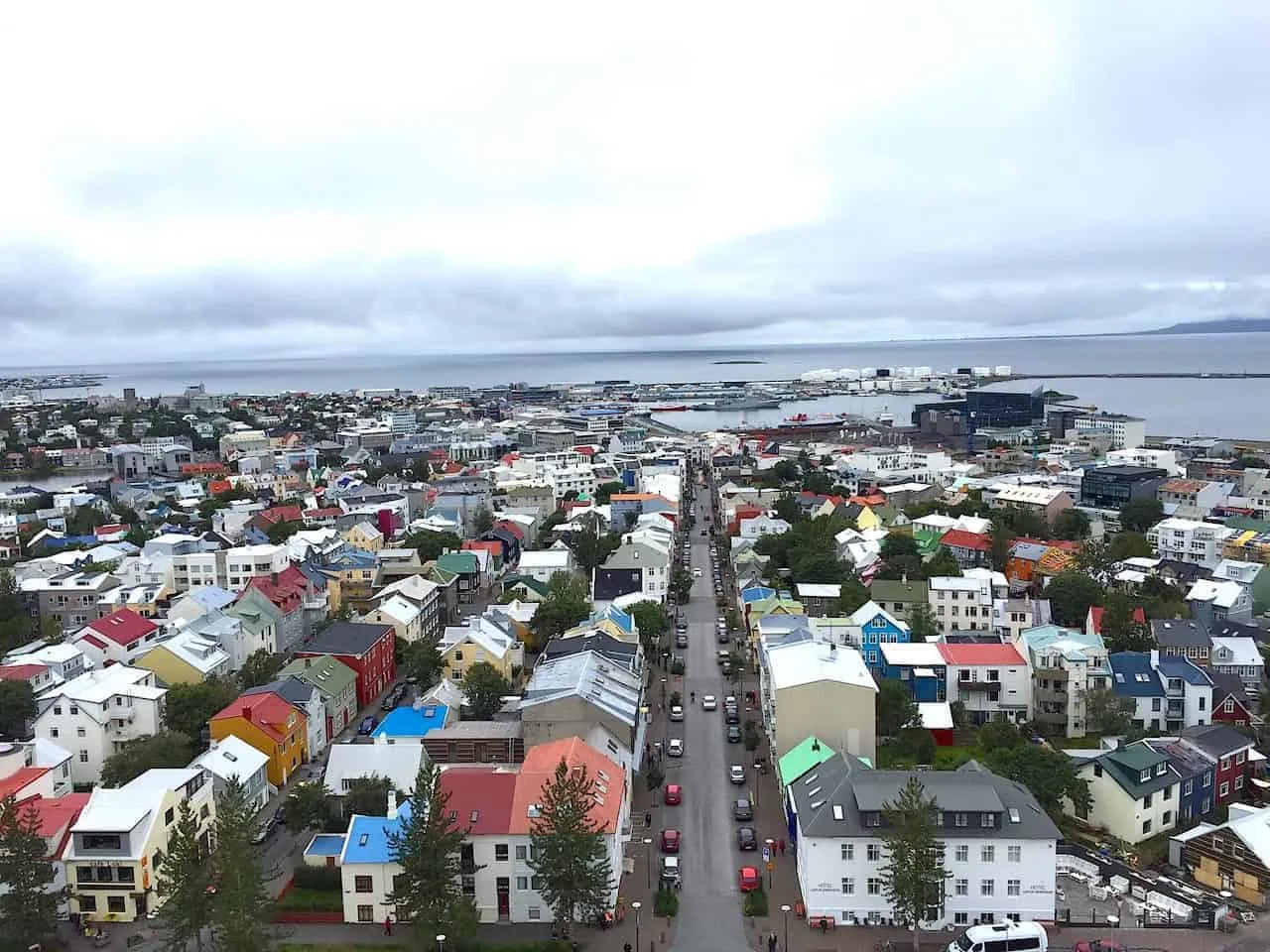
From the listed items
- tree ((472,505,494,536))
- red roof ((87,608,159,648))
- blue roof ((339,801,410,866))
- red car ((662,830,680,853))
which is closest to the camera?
blue roof ((339,801,410,866))

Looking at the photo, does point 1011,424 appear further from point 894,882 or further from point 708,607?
point 894,882

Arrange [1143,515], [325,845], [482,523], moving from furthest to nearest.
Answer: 1. [482,523]
2. [1143,515]
3. [325,845]

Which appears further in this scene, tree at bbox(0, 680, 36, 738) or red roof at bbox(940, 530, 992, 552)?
red roof at bbox(940, 530, 992, 552)

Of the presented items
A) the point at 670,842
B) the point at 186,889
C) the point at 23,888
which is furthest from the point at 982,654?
the point at 23,888

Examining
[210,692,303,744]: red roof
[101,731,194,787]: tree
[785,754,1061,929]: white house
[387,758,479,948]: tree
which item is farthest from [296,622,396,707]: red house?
[785,754,1061,929]: white house

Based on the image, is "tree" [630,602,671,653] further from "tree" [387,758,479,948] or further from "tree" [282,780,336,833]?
"tree" [387,758,479,948]

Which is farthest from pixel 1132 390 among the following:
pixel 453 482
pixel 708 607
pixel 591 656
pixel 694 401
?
pixel 591 656

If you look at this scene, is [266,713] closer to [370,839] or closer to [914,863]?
[370,839]
